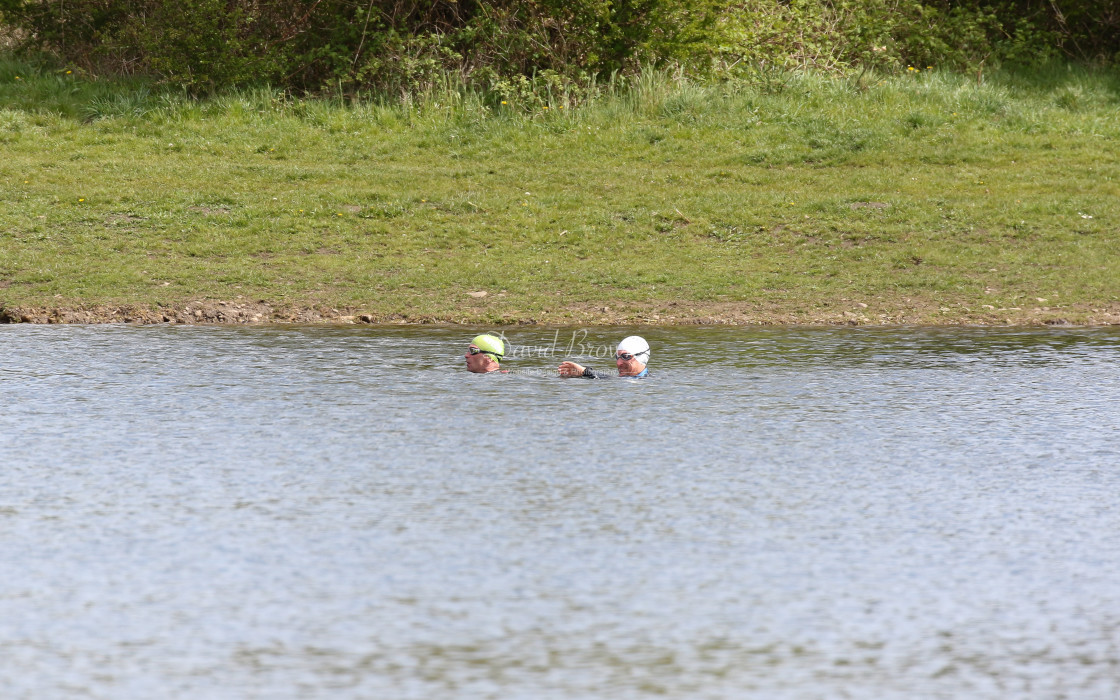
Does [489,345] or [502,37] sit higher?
[502,37]

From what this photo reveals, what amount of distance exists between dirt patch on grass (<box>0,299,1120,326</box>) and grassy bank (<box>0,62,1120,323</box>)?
6 centimetres

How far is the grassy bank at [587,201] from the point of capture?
16.5 meters

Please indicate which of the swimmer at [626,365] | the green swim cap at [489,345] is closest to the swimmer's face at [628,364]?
the swimmer at [626,365]

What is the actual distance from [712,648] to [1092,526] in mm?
2885

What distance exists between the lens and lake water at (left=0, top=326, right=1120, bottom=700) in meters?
5.40

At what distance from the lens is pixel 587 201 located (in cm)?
2011

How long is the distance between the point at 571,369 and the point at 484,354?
→ 0.78 meters

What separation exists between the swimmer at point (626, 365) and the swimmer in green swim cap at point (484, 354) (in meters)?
0.59

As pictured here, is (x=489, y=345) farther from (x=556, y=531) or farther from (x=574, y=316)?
(x=556, y=531)

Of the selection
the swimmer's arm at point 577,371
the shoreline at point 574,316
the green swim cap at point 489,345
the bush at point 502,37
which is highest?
the bush at point 502,37

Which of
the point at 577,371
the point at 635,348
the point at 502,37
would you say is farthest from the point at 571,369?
the point at 502,37

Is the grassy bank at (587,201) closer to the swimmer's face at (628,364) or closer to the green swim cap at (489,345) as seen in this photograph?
the green swim cap at (489,345)

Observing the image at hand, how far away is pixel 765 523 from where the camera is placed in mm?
7379

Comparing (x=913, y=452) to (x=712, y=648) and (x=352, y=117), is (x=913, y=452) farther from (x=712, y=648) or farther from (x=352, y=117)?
(x=352, y=117)
